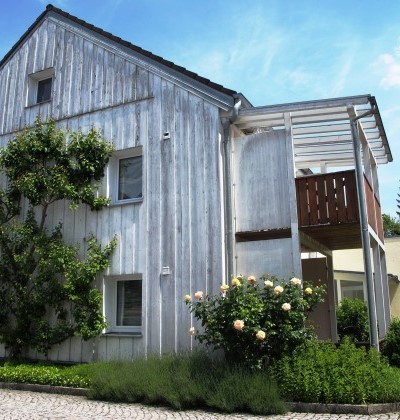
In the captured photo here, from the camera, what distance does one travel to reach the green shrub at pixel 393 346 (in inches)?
360

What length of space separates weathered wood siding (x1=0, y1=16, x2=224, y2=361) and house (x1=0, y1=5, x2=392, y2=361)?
0.03 meters

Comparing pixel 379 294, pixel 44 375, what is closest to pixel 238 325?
pixel 44 375

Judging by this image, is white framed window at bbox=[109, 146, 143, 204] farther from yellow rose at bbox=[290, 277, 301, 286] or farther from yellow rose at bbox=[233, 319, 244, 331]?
yellow rose at bbox=[233, 319, 244, 331]

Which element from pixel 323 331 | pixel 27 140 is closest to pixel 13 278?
pixel 27 140

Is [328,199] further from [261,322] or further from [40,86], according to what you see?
[40,86]

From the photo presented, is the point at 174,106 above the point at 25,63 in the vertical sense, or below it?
below

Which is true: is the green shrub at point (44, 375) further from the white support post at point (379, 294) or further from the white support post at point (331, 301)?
the white support post at point (331, 301)

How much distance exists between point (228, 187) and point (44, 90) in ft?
21.9

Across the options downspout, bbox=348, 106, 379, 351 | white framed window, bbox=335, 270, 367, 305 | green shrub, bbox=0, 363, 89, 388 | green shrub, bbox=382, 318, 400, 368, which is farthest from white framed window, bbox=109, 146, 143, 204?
white framed window, bbox=335, 270, 367, 305

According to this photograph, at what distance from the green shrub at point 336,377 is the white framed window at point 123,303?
393cm

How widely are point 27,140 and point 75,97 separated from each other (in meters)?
1.66

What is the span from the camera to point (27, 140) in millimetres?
12109

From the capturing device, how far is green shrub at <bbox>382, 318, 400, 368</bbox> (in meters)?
9.16

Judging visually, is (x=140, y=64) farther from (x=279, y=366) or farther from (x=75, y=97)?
(x=279, y=366)
